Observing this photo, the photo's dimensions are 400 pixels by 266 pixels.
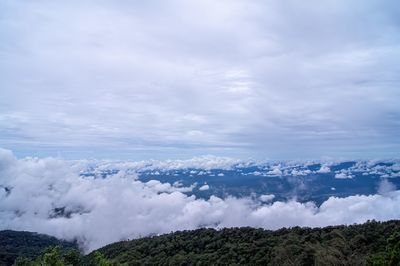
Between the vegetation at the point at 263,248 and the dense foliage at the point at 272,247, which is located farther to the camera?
the dense foliage at the point at 272,247

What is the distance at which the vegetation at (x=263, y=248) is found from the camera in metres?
51.6

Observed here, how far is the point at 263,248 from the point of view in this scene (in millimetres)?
79188

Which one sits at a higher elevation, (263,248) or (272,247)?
(272,247)

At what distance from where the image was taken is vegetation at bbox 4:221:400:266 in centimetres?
5164

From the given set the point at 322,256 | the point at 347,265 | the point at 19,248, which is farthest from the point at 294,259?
the point at 19,248

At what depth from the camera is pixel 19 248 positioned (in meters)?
192

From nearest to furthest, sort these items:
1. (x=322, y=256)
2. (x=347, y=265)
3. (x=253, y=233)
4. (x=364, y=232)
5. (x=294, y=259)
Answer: (x=347, y=265)
(x=322, y=256)
(x=294, y=259)
(x=364, y=232)
(x=253, y=233)

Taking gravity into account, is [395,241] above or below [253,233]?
above

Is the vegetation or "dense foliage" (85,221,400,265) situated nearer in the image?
the vegetation

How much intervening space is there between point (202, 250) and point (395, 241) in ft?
193

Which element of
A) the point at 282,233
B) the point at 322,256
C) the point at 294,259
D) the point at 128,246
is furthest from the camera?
the point at 128,246

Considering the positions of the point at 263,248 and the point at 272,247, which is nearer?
the point at 272,247

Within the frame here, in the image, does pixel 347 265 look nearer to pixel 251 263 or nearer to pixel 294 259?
pixel 294 259

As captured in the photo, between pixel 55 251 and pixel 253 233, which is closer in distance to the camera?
pixel 55 251
